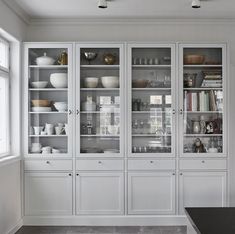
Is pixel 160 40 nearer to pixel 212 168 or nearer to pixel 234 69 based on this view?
pixel 234 69

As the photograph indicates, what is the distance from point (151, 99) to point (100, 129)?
75cm

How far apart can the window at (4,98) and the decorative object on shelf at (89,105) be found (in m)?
0.92

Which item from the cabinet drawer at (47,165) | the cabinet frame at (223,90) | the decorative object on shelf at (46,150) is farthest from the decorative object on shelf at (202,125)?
the decorative object on shelf at (46,150)

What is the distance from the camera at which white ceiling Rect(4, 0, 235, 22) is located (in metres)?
3.96

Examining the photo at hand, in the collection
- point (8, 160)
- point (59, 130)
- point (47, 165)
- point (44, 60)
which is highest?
point (44, 60)

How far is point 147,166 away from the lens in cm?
434

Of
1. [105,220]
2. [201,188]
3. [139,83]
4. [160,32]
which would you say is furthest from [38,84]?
[201,188]

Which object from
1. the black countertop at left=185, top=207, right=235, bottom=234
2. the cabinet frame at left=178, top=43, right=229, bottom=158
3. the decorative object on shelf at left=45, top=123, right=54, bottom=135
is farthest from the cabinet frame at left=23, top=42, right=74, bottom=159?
the black countertop at left=185, top=207, right=235, bottom=234

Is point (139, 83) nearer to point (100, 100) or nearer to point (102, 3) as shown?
point (100, 100)

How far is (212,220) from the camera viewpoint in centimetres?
184

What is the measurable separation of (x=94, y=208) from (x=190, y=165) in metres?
1.30

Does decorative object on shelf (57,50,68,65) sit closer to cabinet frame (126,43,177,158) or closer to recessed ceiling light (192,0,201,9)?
cabinet frame (126,43,177,158)

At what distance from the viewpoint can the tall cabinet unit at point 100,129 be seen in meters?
4.34

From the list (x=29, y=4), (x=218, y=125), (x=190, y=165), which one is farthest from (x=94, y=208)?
(x=29, y=4)
